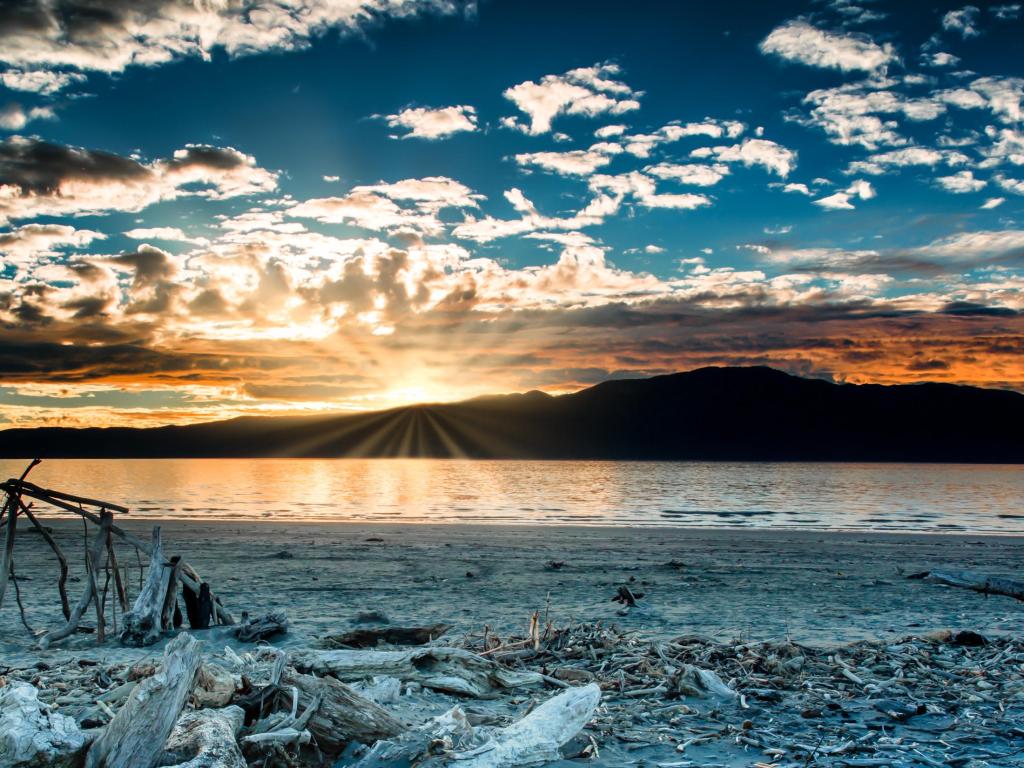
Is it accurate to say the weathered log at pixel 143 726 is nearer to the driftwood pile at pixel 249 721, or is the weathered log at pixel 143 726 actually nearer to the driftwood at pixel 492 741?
the driftwood pile at pixel 249 721

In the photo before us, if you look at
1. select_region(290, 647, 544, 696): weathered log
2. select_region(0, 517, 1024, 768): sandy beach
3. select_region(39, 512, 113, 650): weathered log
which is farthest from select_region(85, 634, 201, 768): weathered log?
select_region(39, 512, 113, 650): weathered log

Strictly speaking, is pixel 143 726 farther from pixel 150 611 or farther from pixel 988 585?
pixel 988 585

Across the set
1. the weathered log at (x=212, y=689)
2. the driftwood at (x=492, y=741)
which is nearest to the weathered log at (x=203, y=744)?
the weathered log at (x=212, y=689)

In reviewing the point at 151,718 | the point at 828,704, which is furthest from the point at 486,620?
the point at 151,718

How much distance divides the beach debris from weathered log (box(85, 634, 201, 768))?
17.2 ft

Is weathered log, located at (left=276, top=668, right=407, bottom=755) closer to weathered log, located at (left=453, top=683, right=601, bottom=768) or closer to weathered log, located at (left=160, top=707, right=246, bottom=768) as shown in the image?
weathered log, located at (left=160, top=707, right=246, bottom=768)

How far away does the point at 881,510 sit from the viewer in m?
45.2

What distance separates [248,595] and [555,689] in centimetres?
914

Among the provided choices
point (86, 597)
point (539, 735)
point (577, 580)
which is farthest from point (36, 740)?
point (577, 580)

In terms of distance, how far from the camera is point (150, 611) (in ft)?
30.5

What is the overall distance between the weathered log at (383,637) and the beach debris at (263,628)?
24.5 inches

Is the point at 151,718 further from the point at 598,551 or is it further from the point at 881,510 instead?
the point at 881,510

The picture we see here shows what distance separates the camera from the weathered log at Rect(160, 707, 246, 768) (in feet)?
14.1

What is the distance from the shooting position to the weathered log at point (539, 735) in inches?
194
